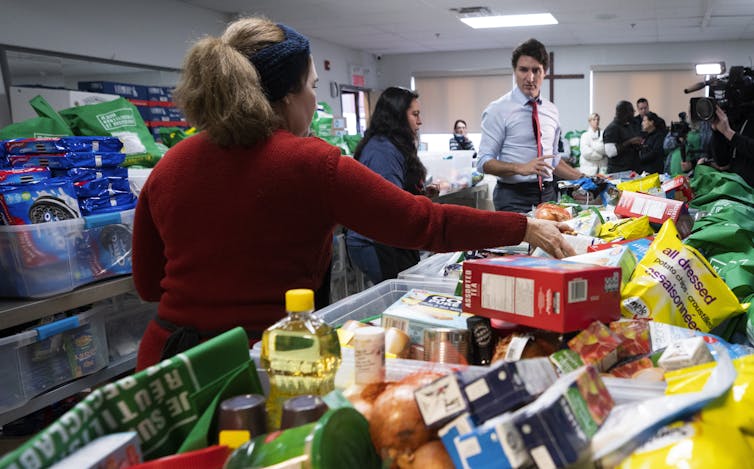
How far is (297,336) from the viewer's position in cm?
84

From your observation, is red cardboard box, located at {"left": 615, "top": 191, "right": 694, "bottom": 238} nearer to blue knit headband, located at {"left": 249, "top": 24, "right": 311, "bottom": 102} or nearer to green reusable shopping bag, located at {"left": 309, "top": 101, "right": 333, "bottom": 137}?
blue knit headband, located at {"left": 249, "top": 24, "right": 311, "bottom": 102}

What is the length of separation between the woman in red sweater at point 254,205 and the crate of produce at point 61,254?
1126 millimetres

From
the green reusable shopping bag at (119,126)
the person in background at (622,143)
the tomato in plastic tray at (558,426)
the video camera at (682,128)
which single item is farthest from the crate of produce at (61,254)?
the person in background at (622,143)

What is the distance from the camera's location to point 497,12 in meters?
7.97

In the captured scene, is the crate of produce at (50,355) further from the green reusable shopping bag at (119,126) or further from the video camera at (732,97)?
the video camera at (732,97)

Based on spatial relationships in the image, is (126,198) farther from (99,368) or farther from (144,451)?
(144,451)

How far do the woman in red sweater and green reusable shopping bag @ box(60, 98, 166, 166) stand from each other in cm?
216

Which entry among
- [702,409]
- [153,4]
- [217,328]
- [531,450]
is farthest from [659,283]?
[153,4]

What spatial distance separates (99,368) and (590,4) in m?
7.23

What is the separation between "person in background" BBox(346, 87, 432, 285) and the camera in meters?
2.83

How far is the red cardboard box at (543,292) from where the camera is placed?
Result: 927 mm

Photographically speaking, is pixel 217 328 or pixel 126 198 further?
pixel 126 198

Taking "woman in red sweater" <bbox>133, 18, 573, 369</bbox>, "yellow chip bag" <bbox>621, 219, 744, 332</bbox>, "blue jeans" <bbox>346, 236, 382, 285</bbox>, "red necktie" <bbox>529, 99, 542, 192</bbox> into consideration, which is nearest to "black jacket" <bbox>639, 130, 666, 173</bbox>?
"red necktie" <bbox>529, 99, 542, 192</bbox>

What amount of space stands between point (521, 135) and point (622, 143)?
A: 14.9ft
